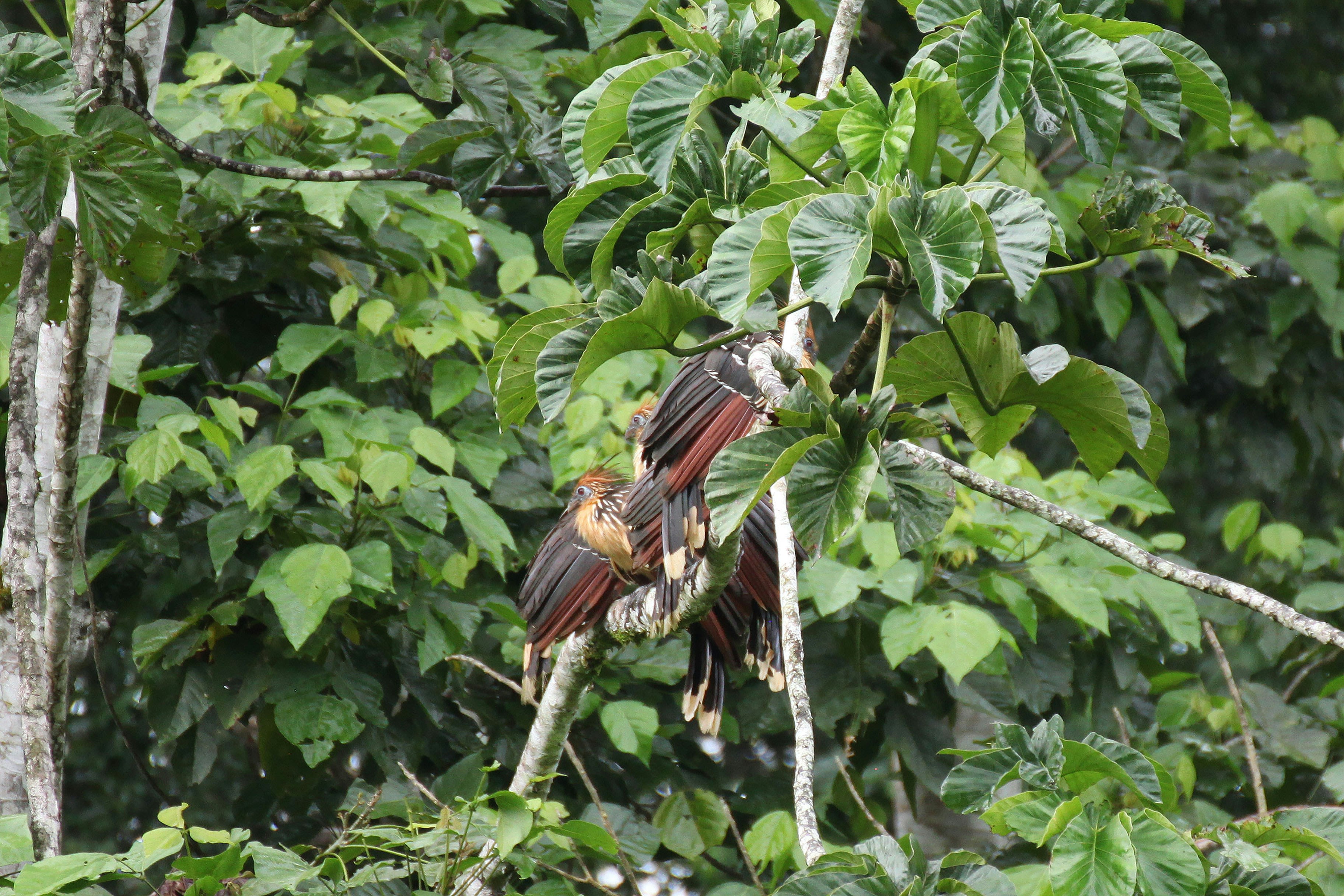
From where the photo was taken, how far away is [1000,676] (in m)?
2.92

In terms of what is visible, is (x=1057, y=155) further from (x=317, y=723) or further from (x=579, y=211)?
(x=579, y=211)

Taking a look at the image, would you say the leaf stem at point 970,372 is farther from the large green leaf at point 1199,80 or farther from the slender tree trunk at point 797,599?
the large green leaf at point 1199,80

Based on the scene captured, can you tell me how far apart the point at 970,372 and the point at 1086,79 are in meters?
0.27

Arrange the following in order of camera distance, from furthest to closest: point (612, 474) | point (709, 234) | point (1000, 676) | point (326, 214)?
point (1000, 676) → point (612, 474) → point (326, 214) → point (709, 234)

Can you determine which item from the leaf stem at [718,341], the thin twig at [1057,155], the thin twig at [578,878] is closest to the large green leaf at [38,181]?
the leaf stem at [718,341]

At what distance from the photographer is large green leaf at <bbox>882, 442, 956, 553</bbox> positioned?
1037 millimetres

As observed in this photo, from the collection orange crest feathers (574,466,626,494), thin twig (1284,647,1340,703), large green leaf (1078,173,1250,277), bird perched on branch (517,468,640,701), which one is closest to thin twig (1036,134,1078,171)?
thin twig (1284,647,1340,703)

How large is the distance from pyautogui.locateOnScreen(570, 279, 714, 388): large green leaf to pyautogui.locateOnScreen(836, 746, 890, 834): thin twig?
60 centimetres

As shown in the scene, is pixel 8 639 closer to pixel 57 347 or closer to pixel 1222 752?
pixel 57 347

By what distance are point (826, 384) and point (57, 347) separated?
151 cm

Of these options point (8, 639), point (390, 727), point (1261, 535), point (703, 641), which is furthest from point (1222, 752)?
point (8, 639)

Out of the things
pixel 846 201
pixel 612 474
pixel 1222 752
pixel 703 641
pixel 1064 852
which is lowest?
pixel 1222 752

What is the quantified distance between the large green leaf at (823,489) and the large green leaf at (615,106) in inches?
15.9

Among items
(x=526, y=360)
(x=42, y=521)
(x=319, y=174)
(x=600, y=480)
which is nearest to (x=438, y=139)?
(x=319, y=174)
